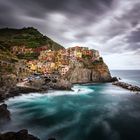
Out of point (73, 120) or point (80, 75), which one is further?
point (80, 75)

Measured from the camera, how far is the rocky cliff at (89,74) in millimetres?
112125

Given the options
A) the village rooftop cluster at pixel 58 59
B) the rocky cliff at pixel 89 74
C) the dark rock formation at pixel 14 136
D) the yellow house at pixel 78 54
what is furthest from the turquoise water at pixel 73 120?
the yellow house at pixel 78 54

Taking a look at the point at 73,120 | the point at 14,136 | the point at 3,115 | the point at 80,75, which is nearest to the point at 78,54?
the point at 80,75

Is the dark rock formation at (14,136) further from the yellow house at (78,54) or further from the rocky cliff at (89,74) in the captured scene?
the yellow house at (78,54)

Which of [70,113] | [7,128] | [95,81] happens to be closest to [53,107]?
[70,113]

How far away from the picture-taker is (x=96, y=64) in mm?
128125

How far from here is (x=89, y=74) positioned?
119 metres

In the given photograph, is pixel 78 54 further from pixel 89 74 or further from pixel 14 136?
pixel 14 136

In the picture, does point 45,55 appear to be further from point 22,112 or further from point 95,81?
point 22,112

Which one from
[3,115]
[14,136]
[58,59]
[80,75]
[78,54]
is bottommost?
[3,115]

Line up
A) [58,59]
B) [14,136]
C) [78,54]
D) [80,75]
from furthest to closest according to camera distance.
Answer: [78,54], [58,59], [80,75], [14,136]

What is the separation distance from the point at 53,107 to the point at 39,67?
205 feet

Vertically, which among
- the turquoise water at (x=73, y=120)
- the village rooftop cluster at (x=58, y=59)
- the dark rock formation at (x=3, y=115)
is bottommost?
the turquoise water at (x=73, y=120)

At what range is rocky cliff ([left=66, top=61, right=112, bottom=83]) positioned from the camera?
112m
